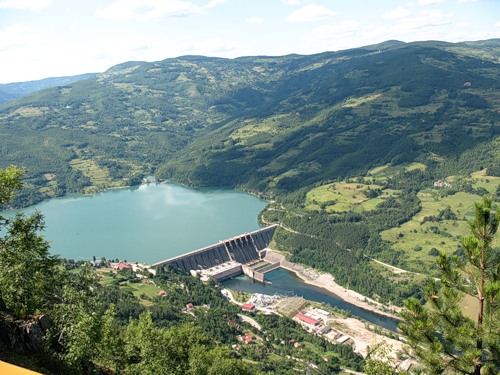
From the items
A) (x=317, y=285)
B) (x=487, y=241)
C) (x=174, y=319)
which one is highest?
(x=487, y=241)

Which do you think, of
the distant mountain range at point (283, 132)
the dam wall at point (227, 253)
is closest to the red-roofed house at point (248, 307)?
the dam wall at point (227, 253)

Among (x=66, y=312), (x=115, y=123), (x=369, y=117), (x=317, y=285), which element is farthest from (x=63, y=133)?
(x=66, y=312)

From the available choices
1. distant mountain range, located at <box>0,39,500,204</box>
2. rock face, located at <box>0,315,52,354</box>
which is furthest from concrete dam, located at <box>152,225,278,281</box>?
rock face, located at <box>0,315,52,354</box>

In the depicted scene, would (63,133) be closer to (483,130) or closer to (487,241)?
(483,130)

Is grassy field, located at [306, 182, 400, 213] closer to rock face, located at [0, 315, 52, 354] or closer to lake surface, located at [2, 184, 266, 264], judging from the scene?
lake surface, located at [2, 184, 266, 264]

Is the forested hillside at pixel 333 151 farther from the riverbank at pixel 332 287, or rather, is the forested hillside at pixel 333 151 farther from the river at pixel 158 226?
the river at pixel 158 226
